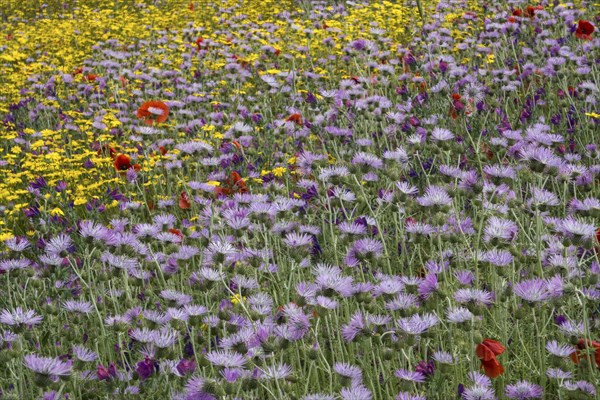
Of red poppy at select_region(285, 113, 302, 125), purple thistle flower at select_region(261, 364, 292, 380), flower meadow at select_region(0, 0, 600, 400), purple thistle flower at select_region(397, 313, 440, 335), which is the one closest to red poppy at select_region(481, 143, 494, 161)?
flower meadow at select_region(0, 0, 600, 400)

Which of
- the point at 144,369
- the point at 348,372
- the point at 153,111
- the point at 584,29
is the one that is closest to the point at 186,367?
the point at 144,369

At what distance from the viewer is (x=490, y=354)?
1.88 m

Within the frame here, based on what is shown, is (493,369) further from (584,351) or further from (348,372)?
(348,372)

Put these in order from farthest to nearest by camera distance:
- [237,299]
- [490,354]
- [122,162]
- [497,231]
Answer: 1. [122,162]
2. [497,231]
3. [237,299]
4. [490,354]

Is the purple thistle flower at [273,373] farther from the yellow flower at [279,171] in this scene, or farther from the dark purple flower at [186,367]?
the yellow flower at [279,171]

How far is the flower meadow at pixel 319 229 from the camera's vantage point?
2080 mm

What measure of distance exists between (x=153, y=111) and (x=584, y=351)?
9.96ft

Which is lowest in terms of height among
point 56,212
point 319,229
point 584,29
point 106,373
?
point 56,212

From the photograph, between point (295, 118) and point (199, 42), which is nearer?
point (295, 118)

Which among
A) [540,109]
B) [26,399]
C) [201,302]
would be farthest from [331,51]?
[26,399]

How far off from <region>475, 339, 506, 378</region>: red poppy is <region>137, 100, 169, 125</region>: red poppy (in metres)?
2.96

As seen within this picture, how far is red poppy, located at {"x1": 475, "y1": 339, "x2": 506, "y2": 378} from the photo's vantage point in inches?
74.1

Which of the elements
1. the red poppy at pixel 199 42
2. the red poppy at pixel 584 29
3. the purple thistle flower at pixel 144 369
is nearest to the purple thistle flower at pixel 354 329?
the purple thistle flower at pixel 144 369

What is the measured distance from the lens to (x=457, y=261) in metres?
2.49
